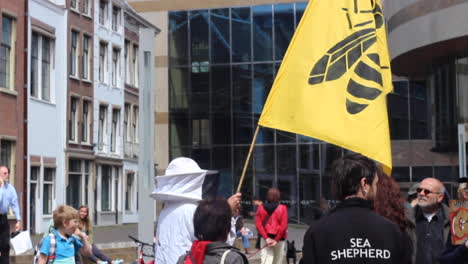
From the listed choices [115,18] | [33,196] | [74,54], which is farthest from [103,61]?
[33,196]

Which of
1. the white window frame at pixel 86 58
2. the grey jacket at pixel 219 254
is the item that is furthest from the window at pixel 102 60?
the grey jacket at pixel 219 254

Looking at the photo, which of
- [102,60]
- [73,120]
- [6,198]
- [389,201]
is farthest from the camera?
[102,60]

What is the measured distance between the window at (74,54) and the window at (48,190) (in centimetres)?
459

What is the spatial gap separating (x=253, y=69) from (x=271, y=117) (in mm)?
39331

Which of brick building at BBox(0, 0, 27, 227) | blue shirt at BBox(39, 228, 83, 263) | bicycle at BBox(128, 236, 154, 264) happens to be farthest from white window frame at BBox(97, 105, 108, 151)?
blue shirt at BBox(39, 228, 83, 263)

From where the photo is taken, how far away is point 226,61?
47344mm

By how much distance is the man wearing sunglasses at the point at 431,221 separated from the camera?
294 inches

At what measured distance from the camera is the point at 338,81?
7.74 metres

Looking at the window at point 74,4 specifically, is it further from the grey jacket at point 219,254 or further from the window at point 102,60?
the grey jacket at point 219,254

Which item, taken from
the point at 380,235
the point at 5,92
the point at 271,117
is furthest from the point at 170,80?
the point at 380,235

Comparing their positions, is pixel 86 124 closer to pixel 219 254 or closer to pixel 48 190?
Result: pixel 48 190

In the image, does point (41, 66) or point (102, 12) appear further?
point (102, 12)

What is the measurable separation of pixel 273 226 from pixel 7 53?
21.0 meters

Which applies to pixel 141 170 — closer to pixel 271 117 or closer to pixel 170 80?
pixel 271 117
